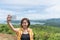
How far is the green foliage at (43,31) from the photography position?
258 inches

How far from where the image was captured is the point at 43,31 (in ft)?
22.6

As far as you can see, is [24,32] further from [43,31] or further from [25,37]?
[43,31]

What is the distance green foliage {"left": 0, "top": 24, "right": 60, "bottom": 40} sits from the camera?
656 cm

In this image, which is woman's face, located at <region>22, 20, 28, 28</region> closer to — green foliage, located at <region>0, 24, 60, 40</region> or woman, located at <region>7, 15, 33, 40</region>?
woman, located at <region>7, 15, 33, 40</region>

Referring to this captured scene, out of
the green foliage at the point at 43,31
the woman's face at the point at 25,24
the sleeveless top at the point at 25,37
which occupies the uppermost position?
the woman's face at the point at 25,24

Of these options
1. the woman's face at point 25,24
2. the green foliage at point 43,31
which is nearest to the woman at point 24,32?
the woman's face at point 25,24

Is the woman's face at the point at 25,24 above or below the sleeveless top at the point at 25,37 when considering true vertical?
above

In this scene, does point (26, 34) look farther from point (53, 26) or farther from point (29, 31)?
point (53, 26)

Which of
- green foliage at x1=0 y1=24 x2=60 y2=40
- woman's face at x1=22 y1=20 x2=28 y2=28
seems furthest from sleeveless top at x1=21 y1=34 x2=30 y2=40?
green foliage at x1=0 y1=24 x2=60 y2=40

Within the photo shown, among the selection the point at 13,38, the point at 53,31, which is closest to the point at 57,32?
the point at 53,31

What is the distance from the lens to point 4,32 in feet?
23.6

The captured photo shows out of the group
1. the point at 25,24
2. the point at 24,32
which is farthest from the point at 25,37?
the point at 25,24

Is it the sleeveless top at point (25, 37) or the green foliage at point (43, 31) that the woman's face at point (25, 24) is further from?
the green foliage at point (43, 31)

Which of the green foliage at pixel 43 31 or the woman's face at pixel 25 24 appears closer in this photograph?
the woman's face at pixel 25 24
